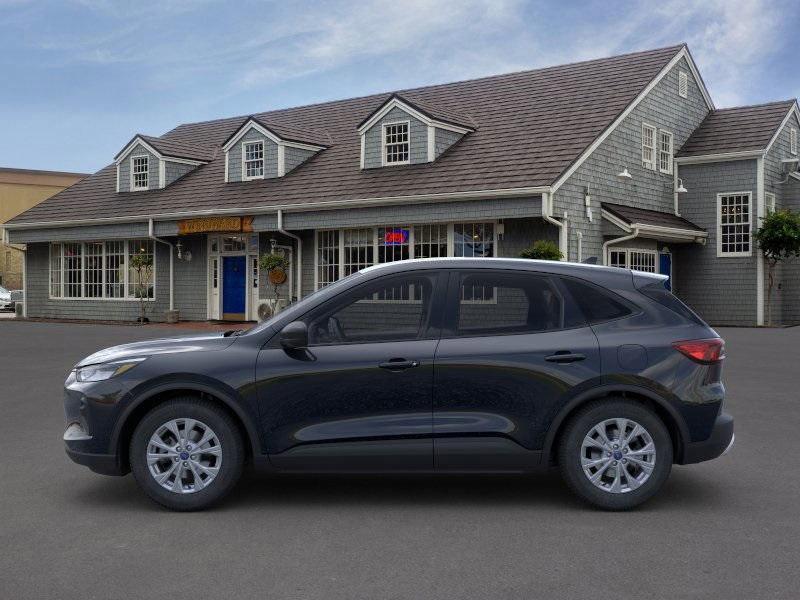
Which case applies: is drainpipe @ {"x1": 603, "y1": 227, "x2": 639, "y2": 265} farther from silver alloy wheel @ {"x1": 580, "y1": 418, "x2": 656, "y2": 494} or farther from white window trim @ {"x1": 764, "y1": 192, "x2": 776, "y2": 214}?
silver alloy wheel @ {"x1": 580, "y1": 418, "x2": 656, "y2": 494}

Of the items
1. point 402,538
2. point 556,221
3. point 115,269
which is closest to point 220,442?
point 402,538

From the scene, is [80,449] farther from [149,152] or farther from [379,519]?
[149,152]

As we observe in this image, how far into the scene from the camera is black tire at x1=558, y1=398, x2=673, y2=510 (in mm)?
5789

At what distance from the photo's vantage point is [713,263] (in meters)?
25.7

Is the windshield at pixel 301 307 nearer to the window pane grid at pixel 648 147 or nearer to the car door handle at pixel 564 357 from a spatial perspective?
the car door handle at pixel 564 357

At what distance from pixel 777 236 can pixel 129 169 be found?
2046cm

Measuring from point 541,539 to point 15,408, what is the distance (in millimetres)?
7156

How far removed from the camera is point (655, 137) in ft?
84.3

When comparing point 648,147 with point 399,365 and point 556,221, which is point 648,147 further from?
point 399,365

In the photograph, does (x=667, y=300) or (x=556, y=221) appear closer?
(x=667, y=300)

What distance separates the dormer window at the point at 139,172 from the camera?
1208 inches

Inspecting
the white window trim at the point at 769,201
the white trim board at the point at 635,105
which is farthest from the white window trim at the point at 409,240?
the white window trim at the point at 769,201

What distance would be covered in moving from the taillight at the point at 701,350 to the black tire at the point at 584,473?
0.46m

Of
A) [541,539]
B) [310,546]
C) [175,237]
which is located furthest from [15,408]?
[175,237]
